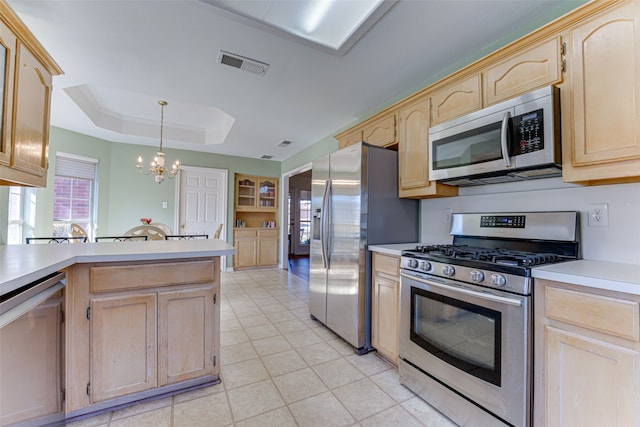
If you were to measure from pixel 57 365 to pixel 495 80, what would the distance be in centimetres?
313

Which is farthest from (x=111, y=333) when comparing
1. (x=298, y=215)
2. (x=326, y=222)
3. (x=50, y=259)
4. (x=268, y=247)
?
(x=298, y=215)

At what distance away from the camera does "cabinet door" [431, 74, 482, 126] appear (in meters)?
1.92

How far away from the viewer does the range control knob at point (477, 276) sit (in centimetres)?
142

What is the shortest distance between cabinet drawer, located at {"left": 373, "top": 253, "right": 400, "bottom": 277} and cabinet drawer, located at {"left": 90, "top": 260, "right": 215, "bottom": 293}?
50.9 inches

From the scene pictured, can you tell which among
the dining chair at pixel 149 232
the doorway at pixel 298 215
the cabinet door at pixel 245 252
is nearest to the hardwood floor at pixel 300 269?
the cabinet door at pixel 245 252

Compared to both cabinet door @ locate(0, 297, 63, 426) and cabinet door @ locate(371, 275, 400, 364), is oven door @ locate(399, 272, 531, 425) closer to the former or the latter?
cabinet door @ locate(371, 275, 400, 364)

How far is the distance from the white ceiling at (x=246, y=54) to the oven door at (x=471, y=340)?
5.80 ft

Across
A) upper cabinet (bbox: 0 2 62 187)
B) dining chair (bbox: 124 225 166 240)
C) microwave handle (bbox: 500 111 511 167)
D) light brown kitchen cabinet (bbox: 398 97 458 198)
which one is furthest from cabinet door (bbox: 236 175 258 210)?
microwave handle (bbox: 500 111 511 167)

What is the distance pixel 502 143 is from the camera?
1.63m

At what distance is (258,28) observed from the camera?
1940mm

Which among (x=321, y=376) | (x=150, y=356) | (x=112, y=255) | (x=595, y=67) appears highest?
(x=595, y=67)

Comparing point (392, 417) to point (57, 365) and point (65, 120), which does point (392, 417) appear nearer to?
point (57, 365)

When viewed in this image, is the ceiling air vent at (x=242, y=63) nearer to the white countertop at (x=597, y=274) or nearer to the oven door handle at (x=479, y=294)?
the oven door handle at (x=479, y=294)

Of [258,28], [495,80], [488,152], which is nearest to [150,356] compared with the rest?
[258,28]
